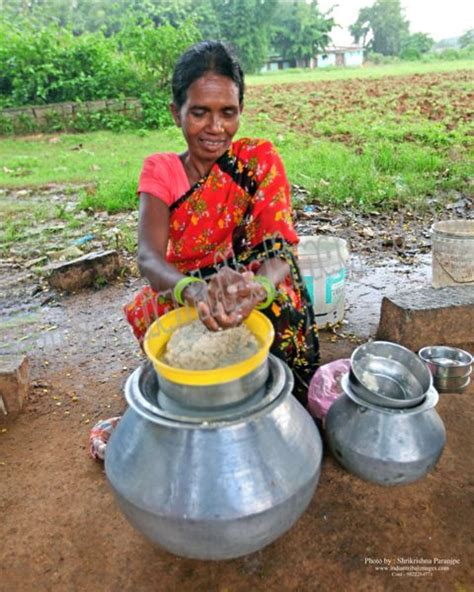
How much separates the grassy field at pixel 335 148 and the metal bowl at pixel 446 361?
299 cm

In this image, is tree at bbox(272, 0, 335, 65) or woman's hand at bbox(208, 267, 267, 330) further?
tree at bbox(272, 0, 335, 65)

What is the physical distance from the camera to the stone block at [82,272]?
158 inches

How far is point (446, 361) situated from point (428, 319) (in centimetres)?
26

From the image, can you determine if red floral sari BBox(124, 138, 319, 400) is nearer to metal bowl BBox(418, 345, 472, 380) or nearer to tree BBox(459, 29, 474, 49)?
metal bowl BBox(418, 345, 472, 380)

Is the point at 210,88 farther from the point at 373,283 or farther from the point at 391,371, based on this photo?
the point at 373,283

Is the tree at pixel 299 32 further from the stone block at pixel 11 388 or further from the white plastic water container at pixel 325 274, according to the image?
the stone block at pixel 11 388

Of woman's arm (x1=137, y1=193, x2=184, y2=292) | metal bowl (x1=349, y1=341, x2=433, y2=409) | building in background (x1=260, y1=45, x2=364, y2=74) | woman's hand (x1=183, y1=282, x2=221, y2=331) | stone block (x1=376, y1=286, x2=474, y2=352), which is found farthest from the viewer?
building in background (x1=260, y1=45, x2=364, y2=74)

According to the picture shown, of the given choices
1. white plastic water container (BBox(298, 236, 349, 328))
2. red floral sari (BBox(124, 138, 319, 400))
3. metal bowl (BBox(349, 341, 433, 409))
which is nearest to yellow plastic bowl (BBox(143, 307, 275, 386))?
red floral sari (BBox(124, 138, 319, 400))

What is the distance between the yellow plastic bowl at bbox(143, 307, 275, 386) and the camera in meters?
1.30

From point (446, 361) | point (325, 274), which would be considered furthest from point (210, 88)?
point (446, 361)

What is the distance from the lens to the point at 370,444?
193 cm

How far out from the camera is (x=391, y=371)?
2.24m

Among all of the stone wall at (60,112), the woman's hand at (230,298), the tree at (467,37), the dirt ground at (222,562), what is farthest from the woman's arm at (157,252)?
the tree at (467,37)

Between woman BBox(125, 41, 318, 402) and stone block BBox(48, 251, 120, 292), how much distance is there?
1.77m
